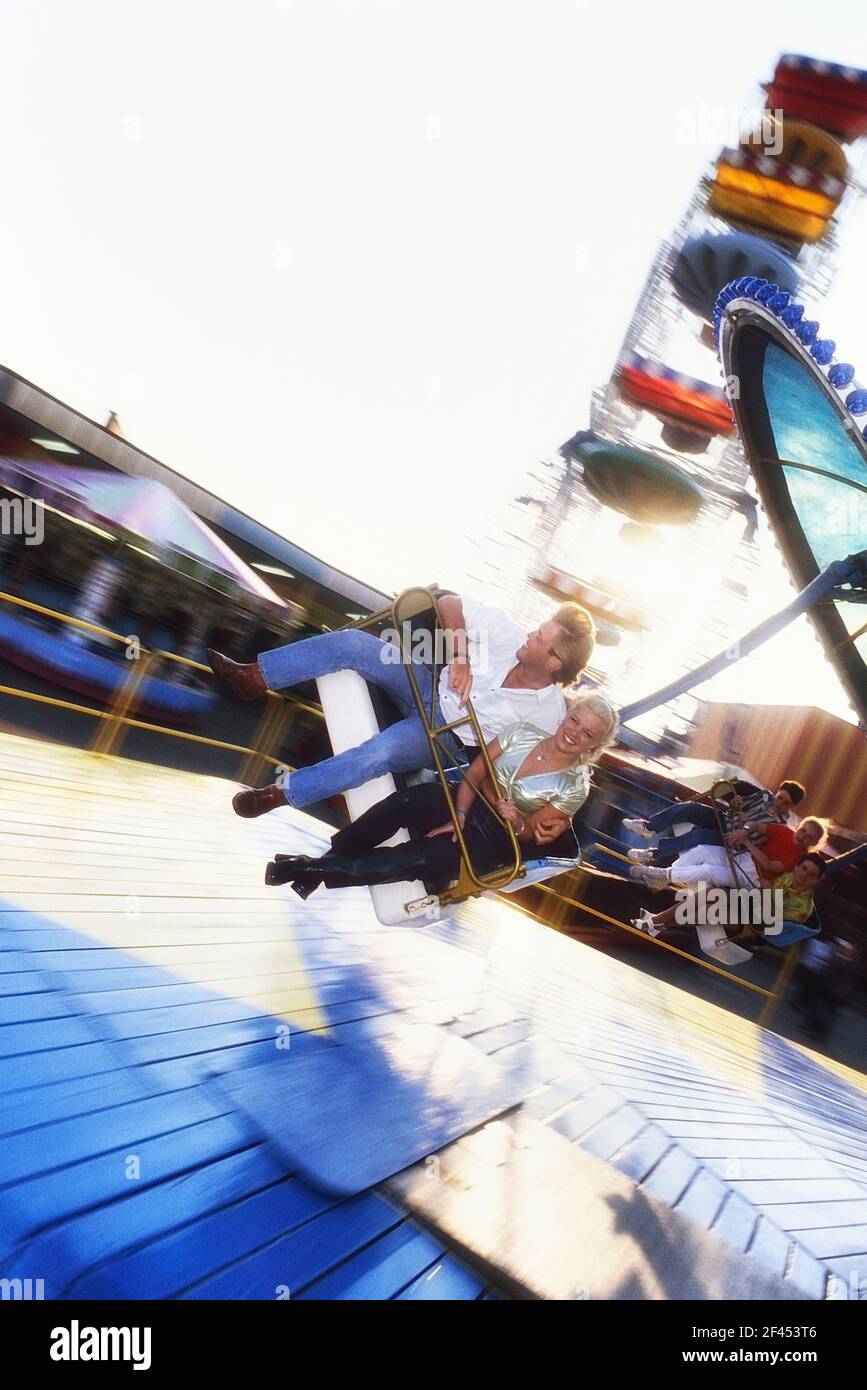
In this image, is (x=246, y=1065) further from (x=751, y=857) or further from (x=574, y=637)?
(x=751, y=857)

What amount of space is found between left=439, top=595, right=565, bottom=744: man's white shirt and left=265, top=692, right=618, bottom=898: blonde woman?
0.07 m

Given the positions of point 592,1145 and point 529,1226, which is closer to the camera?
point 529,1226

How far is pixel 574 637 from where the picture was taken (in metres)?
2.66

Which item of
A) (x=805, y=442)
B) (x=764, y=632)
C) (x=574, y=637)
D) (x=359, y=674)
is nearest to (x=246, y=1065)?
(x=359, y=674)

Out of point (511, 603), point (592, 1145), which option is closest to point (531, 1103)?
point (592, 1145)

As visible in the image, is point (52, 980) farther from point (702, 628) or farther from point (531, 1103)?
point (702, 628)

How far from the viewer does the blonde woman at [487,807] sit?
2.67 m

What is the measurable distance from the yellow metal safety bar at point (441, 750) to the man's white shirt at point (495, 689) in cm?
10

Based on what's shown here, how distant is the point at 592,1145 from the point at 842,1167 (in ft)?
5.12

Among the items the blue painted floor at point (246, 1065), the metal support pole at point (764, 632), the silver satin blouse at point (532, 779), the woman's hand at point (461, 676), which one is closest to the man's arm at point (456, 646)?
the woman's hand at point (461, 676)

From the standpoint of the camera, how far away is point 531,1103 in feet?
7.46

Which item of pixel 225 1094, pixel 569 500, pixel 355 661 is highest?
pixel 569 500

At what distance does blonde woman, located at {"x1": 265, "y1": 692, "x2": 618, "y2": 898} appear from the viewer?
2.67m
